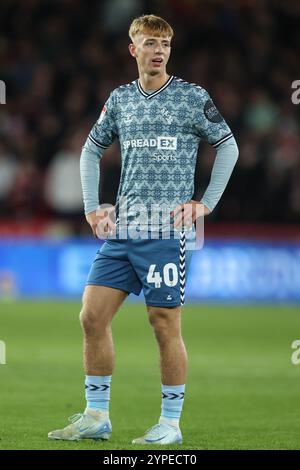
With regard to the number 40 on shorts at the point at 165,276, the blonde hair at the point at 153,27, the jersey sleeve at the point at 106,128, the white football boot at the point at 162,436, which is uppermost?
the blonde hair at the point at 153,27

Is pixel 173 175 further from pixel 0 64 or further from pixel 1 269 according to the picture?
pixel 0 64

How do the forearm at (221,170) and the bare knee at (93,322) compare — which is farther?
the forearm at (221,170)

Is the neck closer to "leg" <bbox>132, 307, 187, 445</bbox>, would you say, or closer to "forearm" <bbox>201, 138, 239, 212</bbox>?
"forearm" <bbox>201, 138, 239, 212</bbox>

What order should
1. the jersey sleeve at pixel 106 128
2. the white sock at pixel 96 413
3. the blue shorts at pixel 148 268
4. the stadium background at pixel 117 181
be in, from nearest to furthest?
the blue shorts at pixel 148 268 → the white sock at pixel 96 413 → the jersey sleeve at pixel 106 128 → the stadium background at pixel 117 181

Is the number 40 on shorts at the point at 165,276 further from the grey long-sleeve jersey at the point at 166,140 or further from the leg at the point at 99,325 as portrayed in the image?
the grey long-sleeve jersey at the point at 166,140

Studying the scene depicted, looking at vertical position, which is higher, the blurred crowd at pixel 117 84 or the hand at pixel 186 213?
the blurred crowd at pixel 117 84

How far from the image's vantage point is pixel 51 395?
910 cm

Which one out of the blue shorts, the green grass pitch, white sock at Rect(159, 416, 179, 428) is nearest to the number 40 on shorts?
the blue shorts

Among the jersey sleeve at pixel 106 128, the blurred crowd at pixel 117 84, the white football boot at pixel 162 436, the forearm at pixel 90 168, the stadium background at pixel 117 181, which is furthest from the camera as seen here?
the blurred crowd at pixel 117 84

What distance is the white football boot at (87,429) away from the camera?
22.9ft

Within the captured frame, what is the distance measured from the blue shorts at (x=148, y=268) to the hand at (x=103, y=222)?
0.08m

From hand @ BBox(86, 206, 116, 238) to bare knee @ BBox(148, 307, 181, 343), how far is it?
519 mm

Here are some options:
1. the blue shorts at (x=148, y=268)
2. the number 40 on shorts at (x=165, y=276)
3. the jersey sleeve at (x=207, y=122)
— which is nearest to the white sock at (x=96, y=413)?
the blue shorts at (x=148, y=268)

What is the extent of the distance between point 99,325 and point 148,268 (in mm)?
421
